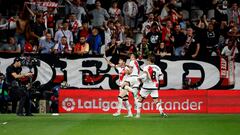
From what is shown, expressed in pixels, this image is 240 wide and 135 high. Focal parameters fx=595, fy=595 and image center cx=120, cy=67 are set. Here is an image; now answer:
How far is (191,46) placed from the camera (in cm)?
2594

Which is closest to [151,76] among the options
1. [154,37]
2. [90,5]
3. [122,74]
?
[122,74]

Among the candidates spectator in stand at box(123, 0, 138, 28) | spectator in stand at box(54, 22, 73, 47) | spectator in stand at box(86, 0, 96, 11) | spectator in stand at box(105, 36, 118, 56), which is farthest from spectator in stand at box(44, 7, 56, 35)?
spectator in stand at box(123, 0, 138, 28)

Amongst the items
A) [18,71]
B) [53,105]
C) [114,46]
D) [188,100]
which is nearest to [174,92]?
[188,100]

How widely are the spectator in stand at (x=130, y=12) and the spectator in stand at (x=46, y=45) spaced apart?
4.50 meters

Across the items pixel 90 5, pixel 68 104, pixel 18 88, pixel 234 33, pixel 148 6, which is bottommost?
pixel 68 104

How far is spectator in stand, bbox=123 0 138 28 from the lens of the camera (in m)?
28.8

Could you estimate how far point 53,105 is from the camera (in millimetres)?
25047

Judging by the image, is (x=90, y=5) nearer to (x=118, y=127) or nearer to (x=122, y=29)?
(x=122, y=29)

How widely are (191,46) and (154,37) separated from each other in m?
1.66

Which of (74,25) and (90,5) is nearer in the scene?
(74,25)

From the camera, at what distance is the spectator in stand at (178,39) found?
1032 inches

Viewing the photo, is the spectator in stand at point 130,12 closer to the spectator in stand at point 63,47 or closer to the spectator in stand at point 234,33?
the spectator in stand at point 63,47

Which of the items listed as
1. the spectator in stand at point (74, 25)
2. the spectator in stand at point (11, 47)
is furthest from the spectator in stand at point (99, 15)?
the spectator in stand at point (11, 47)

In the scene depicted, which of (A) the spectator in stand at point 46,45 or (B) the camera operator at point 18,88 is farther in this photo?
(A) the spectator in stand at point 46,45
